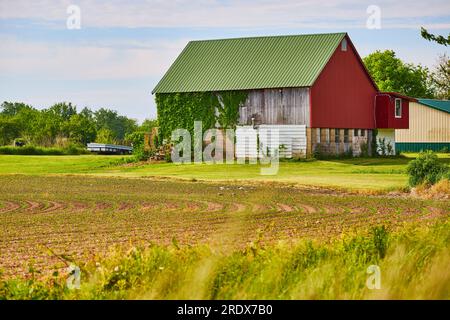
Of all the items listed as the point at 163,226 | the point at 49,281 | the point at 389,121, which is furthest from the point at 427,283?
the point at 389,121

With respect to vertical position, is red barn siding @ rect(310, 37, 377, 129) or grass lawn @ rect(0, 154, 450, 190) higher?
red barn siding @ rect(310, 37, 377, 129)

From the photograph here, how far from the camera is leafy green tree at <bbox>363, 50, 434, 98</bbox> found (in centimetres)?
10194

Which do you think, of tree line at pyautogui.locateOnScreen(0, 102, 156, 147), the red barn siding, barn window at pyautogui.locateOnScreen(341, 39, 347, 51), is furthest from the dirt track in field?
tree line at pyautogui.locateOnScreen(0, 102, 156, 147)

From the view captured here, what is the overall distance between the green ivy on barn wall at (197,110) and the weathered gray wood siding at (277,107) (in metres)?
0.58

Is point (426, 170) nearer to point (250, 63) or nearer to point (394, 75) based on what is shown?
point (250, 63)

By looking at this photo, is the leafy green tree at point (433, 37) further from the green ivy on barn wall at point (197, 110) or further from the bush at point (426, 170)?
the green ivy on barn wall at point (197, 110)

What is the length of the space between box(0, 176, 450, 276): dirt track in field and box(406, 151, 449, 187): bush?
2.79 meters

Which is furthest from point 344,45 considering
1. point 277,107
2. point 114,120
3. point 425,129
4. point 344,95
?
point 114,120

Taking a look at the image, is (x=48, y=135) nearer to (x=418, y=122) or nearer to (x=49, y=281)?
(x=418, y=122)

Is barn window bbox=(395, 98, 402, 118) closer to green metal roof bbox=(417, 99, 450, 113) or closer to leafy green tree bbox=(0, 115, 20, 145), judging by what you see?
green metal roof bbox=(417, 99, 450, 113)

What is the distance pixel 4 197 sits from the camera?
105 feet

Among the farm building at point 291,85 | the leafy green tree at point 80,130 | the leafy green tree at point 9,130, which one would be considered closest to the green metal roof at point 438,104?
the farm building at point 291,85

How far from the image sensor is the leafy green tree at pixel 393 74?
102 meters
